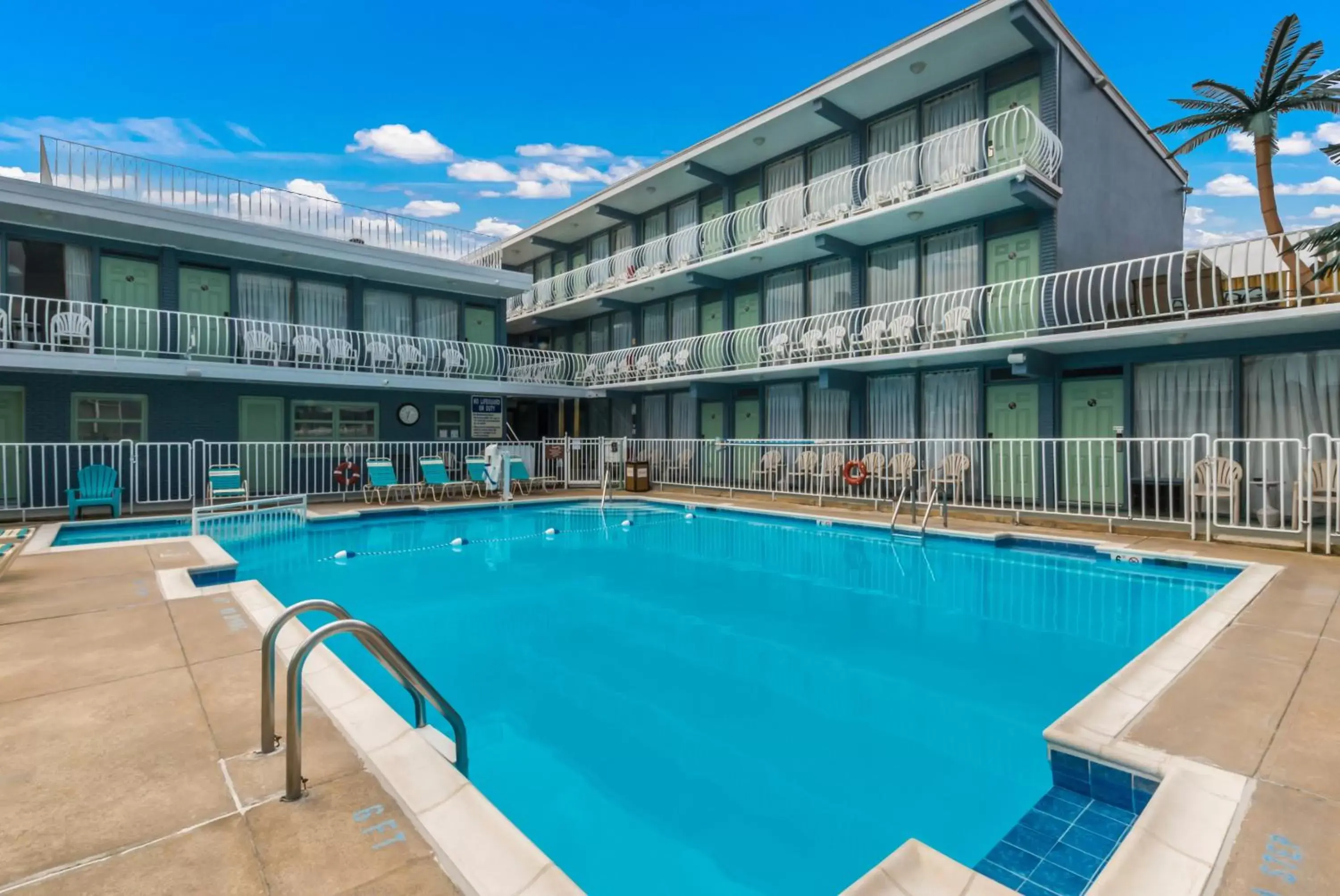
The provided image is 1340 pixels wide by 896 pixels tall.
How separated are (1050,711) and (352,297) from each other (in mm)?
16161

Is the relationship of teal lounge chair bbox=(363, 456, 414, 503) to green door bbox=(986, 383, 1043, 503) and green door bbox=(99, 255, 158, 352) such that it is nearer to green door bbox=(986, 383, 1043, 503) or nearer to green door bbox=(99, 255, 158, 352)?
green door bbox=(99, 255, 158, 352)

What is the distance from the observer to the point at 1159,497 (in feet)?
31.6

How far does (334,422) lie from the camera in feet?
48.4

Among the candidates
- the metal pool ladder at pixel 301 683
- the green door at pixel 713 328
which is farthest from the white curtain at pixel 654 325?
the metal pool ladder at pixel 301 683

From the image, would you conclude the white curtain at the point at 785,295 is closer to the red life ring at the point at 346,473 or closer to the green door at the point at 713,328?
the green door at the point at 713,328

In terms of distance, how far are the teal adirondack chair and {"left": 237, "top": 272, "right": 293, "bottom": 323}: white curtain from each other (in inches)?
175

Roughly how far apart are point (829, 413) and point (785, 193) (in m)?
5.10

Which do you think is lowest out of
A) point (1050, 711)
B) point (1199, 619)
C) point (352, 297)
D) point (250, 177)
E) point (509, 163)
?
point (1050, 711)

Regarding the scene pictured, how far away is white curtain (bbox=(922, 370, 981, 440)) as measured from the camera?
11945 millimetres

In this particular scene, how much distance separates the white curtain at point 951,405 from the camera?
11945mm

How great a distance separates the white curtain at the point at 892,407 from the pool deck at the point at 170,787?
11680mm

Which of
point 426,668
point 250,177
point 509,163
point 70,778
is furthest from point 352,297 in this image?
point 509,163

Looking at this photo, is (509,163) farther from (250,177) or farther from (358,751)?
(358,751)

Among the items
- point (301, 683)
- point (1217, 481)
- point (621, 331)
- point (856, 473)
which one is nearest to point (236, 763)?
point (301, 683)
